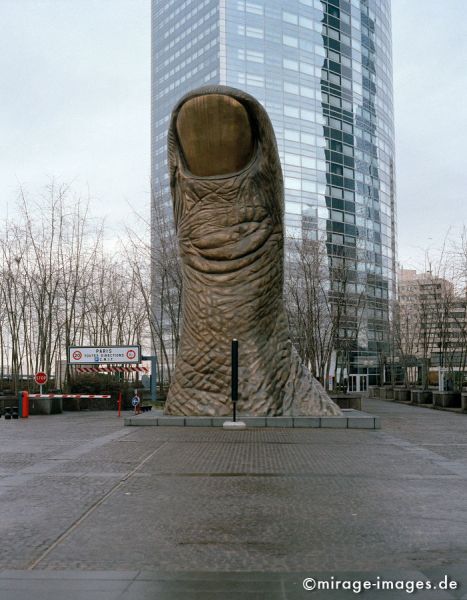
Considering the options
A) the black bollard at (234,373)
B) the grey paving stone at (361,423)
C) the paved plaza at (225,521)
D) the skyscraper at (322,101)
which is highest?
the skyscraper at (322,101)

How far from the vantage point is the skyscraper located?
60.3 m

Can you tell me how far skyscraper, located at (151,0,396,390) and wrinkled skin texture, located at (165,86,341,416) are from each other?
128 ft

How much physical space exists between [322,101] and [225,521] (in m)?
61.1

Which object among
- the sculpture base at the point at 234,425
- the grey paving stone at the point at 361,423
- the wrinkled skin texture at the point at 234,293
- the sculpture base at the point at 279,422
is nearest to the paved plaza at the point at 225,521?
the sculpture base at the point at 234,425

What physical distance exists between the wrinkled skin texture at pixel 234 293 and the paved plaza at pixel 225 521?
4.76 m

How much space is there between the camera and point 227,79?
197ft

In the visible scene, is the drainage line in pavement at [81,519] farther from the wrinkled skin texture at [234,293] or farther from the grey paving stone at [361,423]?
the grey paving stone at [361,423]

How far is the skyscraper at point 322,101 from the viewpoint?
198ft

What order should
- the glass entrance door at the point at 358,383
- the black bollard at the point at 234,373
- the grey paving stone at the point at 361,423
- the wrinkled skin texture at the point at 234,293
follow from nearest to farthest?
the black bollard at the point at 234,373 → the grey paving stone at the point at 361,423 → the wrinkled skin texture at the point at 234,293 → the glass entrance door at the point at 358,383

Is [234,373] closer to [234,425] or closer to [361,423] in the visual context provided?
[234,425]

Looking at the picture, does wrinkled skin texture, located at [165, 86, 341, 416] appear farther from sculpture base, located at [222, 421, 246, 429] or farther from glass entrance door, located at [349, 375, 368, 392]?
glass entrance door, located at [349, 375, 368, 392]

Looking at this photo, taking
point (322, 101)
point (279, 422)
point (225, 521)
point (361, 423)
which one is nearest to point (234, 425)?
point (279, 422)

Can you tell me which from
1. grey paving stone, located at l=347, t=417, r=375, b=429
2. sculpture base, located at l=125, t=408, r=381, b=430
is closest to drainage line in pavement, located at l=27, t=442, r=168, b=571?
sculpture base, located at l=125, t=408, r=381, b=430

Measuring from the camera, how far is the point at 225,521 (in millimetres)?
5715
